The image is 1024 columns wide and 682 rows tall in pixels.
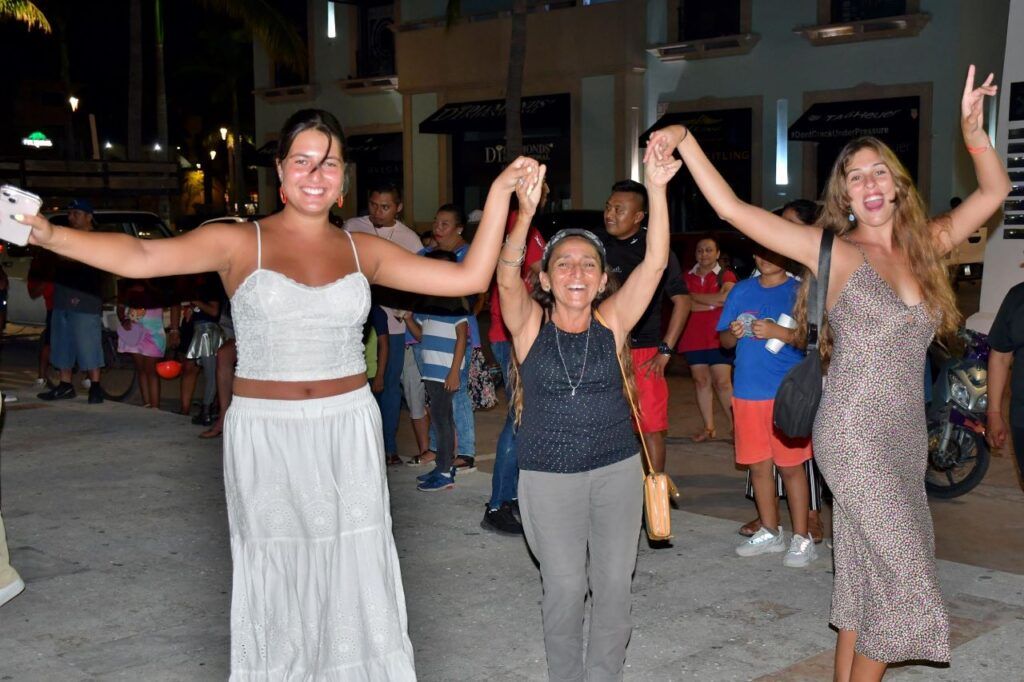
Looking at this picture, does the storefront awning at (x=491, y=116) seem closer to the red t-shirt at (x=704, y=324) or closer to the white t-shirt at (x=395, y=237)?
the red t-shirt at (x=704, y=324)

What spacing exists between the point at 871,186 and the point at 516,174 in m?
1.28

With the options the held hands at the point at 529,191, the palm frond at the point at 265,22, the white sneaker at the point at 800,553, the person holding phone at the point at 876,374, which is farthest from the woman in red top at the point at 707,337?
the palm frond at the point at 265,22

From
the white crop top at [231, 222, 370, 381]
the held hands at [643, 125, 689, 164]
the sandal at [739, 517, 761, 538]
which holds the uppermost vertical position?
the held hands at [643, 125, 689, 164]

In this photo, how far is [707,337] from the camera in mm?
10250

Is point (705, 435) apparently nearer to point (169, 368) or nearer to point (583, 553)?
point (169, 368)

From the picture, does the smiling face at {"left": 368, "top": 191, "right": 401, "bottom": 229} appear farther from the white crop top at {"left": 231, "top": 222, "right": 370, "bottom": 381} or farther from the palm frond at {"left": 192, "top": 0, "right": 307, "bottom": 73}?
the palm frond at {"left": 192, "top": 0, "right": 307, "bottom": 73}

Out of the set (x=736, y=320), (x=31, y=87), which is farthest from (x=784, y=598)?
(x=31, y=87)

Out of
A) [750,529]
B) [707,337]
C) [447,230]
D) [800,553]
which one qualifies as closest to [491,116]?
[707,337]

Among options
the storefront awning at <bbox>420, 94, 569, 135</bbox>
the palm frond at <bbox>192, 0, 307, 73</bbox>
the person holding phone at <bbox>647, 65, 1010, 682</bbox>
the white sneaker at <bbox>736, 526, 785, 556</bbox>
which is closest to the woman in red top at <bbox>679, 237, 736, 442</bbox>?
the white sneaker at <bbox>736, 526, 785, 556</bbox>

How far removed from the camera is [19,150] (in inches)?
2544

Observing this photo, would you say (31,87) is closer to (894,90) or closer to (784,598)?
(894,90)

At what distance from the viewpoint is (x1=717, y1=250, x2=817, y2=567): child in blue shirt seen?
6.61 m

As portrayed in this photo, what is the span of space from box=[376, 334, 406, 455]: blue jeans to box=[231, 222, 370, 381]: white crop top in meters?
5.14

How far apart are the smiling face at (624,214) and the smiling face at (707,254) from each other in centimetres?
319
